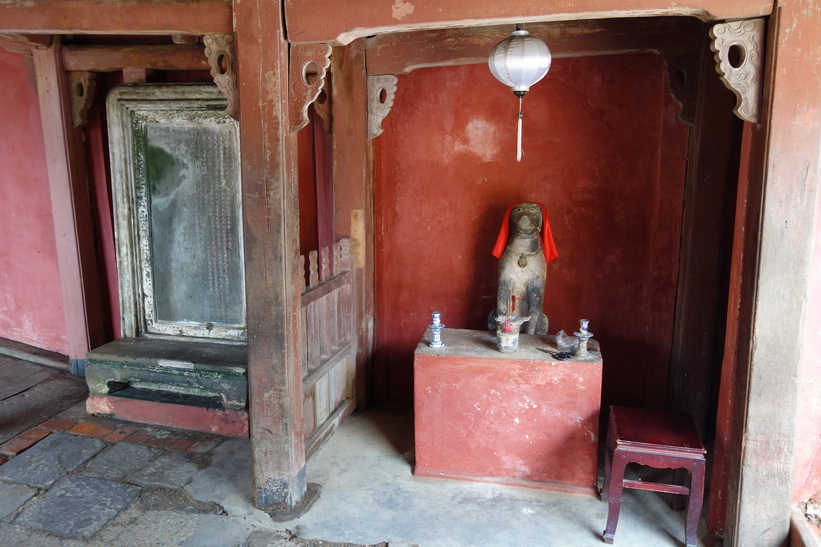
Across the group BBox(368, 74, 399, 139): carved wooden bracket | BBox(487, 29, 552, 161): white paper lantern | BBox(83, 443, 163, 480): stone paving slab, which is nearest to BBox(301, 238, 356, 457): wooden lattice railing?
BBox(368, 74, 399, 139): carved wooden bracket

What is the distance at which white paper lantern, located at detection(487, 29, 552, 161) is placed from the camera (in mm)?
3219

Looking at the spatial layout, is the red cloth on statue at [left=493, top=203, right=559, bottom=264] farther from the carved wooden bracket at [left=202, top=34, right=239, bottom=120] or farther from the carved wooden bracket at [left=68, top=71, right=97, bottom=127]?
the carved wooden bracket at [left=68, top=71, right=97, bottom=127]

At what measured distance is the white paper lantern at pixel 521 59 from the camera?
3.22 m

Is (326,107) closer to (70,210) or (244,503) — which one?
(70,210)

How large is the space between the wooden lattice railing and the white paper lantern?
5.30 ft

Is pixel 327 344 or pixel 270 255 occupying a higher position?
pixel 270 255

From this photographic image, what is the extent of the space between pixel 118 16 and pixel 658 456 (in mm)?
3855

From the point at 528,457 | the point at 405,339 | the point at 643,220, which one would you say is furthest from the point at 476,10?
the point at 405,339

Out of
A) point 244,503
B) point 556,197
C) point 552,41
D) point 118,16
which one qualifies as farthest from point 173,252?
point 552,41

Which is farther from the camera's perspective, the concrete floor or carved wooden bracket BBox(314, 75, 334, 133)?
carved wooden bracket BBox(314, 75, 334, 133)

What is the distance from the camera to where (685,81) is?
399cm

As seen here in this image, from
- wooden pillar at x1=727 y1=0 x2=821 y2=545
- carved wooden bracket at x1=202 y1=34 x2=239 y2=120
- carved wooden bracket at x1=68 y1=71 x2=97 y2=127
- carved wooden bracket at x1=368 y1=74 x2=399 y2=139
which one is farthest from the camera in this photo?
carved wooden bracket at x1=68 y1=71 x2=97 y2=127

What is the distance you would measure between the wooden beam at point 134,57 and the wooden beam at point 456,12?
1.86 metres

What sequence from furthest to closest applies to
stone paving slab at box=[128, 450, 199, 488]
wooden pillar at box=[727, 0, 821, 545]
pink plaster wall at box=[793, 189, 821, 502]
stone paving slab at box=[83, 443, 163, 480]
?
stone paving slab at box=[83, 443, 163, 480] → stone paving slab at box=[128, 450, 199, 488] → pink plaster wall at box=[793, 189, 821, 502] → wooden pillar at box=[727, 0, 821, 545]
